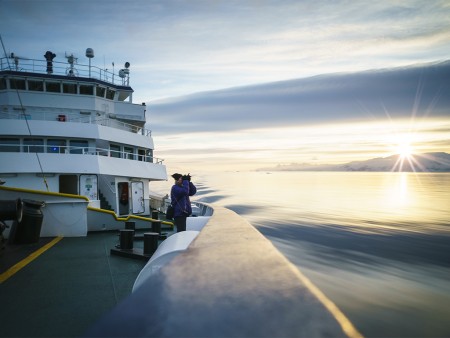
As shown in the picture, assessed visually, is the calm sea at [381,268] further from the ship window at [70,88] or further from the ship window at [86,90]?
the ship window at [70,88]

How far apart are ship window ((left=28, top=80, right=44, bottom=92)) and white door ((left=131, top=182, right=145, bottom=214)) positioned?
8967mm

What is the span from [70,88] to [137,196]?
8739 mm

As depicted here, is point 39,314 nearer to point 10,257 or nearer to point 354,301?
point 10,257

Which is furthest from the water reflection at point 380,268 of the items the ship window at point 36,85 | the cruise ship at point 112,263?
the ship window at point 36,85

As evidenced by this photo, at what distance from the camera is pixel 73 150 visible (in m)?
17.2

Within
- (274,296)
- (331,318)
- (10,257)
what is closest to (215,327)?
(274,296)

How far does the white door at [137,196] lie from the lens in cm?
1758

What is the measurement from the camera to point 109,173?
51.0 ft

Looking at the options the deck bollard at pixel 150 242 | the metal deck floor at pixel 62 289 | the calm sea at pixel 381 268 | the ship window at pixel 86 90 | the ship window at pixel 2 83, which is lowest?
the calm sea at pixel 381 268

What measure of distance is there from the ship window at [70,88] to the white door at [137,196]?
8.01 meters

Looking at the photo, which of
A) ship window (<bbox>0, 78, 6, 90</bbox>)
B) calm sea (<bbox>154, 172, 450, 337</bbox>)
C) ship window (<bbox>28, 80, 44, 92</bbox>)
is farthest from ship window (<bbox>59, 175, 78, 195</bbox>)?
calm sea (<bbox>154, 172, 450, 337</bbox>)

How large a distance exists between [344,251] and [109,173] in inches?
Result: 511

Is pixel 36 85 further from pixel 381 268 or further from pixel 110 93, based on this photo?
pixel 381 268

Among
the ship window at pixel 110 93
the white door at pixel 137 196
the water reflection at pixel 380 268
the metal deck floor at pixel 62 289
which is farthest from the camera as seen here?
the ship window at pixel 110 93
